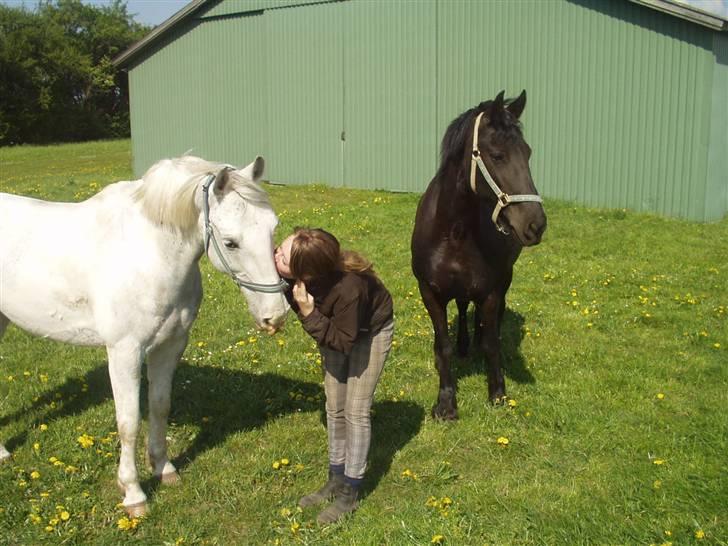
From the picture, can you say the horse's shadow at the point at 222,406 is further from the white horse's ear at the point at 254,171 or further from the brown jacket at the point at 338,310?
the white horse's ear at the point at 254,171

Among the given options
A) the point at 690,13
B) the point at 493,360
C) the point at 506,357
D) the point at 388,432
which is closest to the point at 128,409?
the point at 388,432

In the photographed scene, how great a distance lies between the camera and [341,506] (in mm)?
3957

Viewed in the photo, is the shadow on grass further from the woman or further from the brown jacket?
the brown jacket

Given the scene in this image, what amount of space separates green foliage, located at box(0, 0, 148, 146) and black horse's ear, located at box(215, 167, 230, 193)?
38.5m

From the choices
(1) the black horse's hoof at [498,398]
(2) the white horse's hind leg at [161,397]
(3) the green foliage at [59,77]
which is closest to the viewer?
(2) the white horse's hind leg at [161,397]

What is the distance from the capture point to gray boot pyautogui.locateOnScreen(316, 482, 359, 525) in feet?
12.8

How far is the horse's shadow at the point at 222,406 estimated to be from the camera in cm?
493

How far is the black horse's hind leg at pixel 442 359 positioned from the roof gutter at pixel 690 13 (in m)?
9.37

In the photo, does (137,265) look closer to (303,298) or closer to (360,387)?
(303,298)

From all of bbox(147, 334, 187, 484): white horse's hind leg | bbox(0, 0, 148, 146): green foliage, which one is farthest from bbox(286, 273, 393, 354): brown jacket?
bbox(0, 0, 148, 146): green foliage

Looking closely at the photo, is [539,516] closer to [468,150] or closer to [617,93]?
[468,150]

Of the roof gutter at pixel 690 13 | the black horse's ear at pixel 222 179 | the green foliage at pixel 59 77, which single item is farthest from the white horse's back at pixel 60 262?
the green foliage at pixel 59 77

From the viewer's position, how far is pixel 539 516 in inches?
152

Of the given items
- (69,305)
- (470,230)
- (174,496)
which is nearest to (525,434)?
(470,230)
